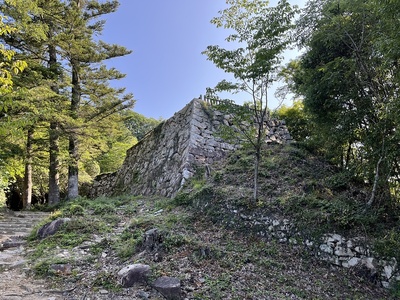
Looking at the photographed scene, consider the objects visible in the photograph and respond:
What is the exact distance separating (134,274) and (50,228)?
9.17 feet

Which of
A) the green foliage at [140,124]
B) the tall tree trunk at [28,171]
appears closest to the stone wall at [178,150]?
the tall tree trunk at [28,171]

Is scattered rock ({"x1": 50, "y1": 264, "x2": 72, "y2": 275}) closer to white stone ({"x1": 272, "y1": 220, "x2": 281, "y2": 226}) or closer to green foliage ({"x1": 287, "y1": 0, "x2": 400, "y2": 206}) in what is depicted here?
white stone ({"x1": 272, "y1": 220, "x2": 281, "y2": 226})

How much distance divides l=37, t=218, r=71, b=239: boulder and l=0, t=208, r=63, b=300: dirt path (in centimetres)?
35

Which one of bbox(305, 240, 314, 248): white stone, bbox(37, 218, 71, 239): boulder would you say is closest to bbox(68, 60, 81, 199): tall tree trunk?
bbox(37, 218, 71, 239): boulder

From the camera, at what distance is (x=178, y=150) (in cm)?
856

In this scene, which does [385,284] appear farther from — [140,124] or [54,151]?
[140,124]

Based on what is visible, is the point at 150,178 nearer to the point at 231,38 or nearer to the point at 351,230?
the point at 231,38

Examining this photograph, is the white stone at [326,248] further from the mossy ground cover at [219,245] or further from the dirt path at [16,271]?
the dirt path at [16,271]

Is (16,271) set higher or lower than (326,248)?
lower

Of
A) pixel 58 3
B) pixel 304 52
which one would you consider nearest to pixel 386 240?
pixel 304 52

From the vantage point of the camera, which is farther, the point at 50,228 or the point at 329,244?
the point at 50,228

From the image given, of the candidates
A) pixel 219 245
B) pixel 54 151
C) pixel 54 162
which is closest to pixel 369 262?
pixel 219 245

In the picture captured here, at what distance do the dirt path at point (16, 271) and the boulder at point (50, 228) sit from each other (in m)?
0.35

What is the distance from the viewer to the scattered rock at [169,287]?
3061 mm
